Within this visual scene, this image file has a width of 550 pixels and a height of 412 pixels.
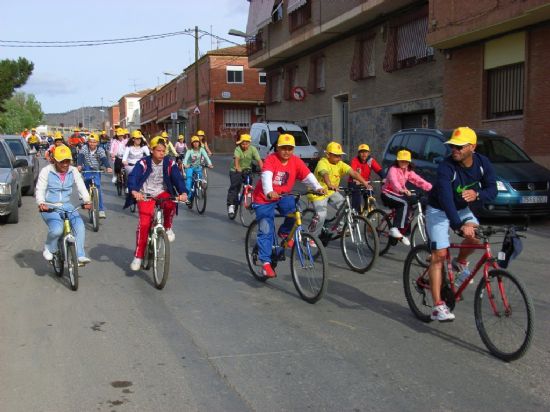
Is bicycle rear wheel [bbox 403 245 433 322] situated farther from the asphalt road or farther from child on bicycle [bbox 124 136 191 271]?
child on bicycle [bbox 124 136 191 271]

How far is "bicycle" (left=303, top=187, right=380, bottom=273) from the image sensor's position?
760cm

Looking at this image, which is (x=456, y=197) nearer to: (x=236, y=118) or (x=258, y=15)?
(x=258, y=15)

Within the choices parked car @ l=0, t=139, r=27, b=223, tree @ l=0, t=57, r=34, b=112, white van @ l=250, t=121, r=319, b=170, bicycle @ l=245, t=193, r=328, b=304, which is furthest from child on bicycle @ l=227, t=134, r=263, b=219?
tree @ l=0, t=57, r=34, b=112

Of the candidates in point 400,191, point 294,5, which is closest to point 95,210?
point 400,191

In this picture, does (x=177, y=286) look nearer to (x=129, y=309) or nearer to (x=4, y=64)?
(x=129, y=309)

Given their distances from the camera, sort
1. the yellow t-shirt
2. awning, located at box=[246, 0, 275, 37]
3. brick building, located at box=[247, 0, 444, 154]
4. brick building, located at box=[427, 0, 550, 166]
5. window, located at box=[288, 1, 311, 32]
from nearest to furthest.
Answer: the yellow t-shirt, brick building, located at box=[427, 0, 550, 166], brick building, located at box=[247, 0, 444, 154], window, located at box=[288, 1, 311, 32], awning, located at box=[246, 0, 275, 37]

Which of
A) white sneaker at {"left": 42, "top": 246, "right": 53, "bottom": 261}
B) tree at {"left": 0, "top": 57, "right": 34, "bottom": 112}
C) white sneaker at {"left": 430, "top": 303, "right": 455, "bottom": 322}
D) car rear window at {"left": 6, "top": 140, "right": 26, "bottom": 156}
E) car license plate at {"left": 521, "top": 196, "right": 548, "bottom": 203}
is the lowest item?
white sneaker at {"left": 430, "top": 303, "right": 455, "bottom": 322}

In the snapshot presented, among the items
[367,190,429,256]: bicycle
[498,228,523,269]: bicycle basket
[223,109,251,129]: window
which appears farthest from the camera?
[223,109,251,129]: window

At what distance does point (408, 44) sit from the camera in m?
20.9

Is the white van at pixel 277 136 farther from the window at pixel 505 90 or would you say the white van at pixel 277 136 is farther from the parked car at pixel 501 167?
the parked car at pixel 501 167

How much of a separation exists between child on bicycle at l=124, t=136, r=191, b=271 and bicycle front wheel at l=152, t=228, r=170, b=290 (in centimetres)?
18

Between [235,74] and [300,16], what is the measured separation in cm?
2108

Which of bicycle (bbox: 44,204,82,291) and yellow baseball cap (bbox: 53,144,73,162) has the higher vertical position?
yellow baseball cap (bbox: 53,144,73,162)

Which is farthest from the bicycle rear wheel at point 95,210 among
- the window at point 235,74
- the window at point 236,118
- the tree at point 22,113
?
the tree at point 22,113
